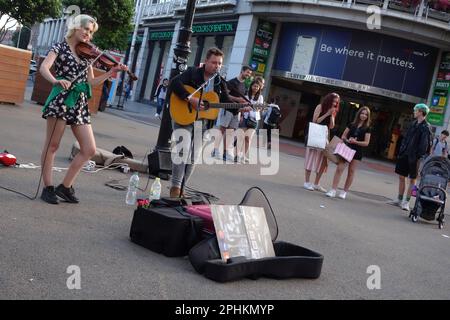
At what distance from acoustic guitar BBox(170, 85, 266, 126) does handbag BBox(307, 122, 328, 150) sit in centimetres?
384

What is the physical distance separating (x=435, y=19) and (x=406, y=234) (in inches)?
699

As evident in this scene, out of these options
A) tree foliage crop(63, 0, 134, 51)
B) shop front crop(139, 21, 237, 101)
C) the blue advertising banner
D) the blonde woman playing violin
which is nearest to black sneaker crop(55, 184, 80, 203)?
the blonde woman playing violin

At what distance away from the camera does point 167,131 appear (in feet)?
29.6

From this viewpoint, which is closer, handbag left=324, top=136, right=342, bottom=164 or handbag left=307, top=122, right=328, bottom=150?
handbag left=307, top=122, right=328, bottom=150

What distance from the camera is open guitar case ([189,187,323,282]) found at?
441 centimetres

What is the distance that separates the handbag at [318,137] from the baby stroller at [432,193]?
1.80 meters

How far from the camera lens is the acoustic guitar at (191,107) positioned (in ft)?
21.9

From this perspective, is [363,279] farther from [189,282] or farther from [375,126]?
[375,126]

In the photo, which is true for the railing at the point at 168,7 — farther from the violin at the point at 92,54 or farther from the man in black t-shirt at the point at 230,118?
the violin at the point at 92,54

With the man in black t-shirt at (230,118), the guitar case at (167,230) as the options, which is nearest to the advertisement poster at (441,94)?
the man in black t-shirt at (230,118)

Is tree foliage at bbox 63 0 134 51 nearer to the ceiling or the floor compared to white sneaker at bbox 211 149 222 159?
nearer to the ceiling

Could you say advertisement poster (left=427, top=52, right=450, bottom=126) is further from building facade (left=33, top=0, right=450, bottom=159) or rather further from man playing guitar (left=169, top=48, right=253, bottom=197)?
man playing guitar (left=169, top=48, right=253, bottom=197)
